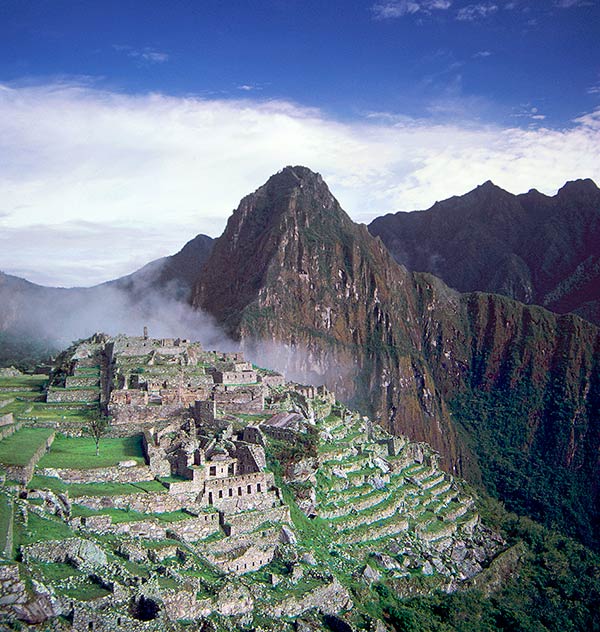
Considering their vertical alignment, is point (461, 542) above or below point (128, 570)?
below

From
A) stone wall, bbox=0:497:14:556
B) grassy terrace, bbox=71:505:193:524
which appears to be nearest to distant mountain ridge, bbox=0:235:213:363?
grassy terrace, bbox=71:505:193:524

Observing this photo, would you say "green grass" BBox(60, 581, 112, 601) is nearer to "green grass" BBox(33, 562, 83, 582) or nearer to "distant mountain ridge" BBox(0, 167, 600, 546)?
"green grass" BBox(33, 562, 83, 582)

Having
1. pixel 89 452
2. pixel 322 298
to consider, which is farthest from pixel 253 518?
pixel 322 298

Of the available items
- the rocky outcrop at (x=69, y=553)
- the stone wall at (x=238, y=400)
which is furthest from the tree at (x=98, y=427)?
the rocky outcrop at (x=69, y=553)

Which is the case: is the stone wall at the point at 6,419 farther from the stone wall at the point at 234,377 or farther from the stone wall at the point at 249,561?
the stone wall at the point at 234,377

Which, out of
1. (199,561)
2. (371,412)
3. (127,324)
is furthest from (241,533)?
(371,412)

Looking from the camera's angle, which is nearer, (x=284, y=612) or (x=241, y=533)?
(x=284, y=612)

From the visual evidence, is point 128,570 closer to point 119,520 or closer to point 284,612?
point 119,520

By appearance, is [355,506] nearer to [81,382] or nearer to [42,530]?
[81,382]
